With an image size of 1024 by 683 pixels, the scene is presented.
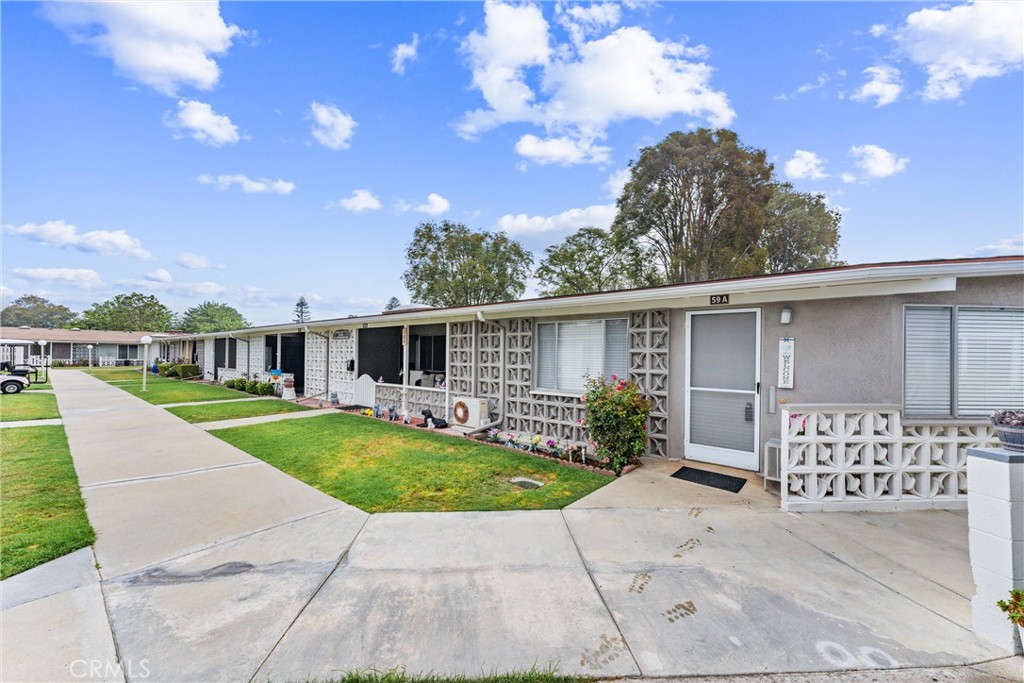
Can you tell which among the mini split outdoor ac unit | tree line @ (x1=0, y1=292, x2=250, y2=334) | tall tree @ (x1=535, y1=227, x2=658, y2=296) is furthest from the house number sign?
tree line @ (x1=0, y1=292, x2=250, y2=334)

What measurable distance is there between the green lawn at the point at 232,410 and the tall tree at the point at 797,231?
24244mm

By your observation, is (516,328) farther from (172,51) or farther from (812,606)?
(172,51)

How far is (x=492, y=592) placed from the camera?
2.65 meters

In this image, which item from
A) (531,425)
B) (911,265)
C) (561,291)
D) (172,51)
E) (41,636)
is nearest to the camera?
(41,636)

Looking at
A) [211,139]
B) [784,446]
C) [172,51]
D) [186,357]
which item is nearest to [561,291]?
[211,139]

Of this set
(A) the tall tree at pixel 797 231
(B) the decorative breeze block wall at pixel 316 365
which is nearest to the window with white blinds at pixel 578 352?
(B) the decorative breeze block wall at pixel 316 365

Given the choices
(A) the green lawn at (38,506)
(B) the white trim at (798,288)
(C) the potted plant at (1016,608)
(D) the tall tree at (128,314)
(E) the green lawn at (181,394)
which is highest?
(D) the tall tree at (128,314)

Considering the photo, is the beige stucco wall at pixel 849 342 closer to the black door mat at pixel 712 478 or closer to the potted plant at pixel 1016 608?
the black door mat at pixel 712 478

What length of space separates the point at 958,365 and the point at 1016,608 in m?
3.48

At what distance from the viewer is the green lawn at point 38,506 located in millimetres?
3141

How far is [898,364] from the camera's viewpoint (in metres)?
4.38

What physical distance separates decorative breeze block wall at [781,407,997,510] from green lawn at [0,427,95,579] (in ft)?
21.2

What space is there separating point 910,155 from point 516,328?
16.0m

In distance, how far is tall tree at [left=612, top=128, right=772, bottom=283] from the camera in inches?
815
